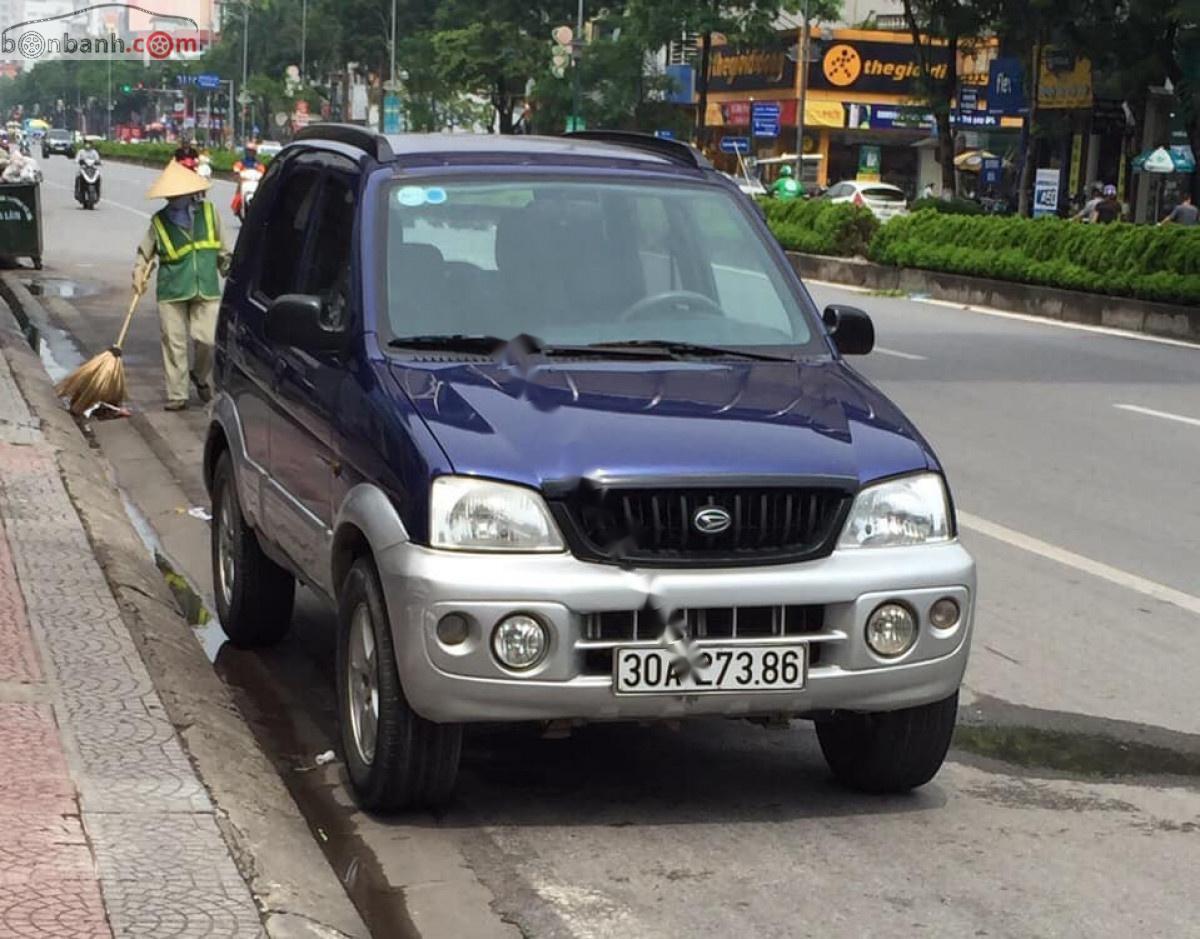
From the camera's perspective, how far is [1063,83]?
50969 mm

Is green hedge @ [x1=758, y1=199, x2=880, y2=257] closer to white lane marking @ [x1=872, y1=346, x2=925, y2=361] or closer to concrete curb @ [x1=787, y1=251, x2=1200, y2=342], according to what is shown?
concrete curb @ [x1=787, y1=251, x2=1200, y2=342]

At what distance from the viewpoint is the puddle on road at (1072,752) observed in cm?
628

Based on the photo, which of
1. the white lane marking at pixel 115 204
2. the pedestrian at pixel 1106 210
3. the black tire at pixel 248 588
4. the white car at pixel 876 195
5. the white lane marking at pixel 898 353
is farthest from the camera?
the white car at pixel 876 195

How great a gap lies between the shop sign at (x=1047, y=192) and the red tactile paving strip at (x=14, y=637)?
4020cm

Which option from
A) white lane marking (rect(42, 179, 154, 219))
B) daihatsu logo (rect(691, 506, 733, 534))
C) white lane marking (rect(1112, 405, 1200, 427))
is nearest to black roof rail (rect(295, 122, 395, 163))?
daihatsu logo (rect(691, 506, 733, 534))

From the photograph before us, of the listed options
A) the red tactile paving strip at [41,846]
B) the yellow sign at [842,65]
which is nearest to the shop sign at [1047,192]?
the yellow sign at [842,65]

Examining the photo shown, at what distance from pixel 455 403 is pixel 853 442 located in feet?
3.37

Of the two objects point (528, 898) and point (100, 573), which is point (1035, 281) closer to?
point (100, 573)

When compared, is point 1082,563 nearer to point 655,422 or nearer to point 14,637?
point 655,422

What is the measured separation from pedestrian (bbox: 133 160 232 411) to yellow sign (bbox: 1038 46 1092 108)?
115 ft

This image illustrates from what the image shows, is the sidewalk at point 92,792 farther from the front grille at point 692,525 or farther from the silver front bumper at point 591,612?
the front grille at point 692,525

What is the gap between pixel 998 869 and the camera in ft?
17.2

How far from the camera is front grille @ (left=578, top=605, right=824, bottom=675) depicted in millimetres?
5098

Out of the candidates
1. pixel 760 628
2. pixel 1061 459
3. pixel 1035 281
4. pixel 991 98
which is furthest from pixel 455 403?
pixel 991 98
